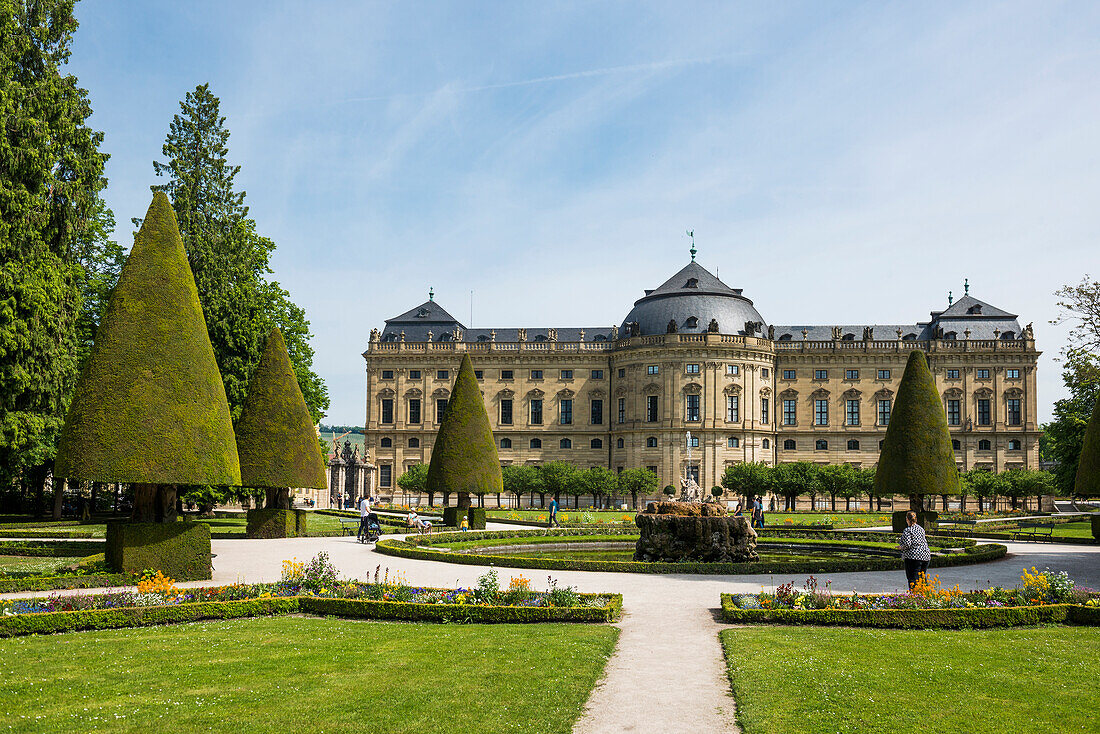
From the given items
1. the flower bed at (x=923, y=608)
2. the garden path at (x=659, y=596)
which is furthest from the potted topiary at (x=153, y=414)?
the flower bed at (x=923, y=608)

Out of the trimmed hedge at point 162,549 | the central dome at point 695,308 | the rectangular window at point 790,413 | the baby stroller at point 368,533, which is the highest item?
the central dome at point 695,308

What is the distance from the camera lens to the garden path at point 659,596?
7805 mm

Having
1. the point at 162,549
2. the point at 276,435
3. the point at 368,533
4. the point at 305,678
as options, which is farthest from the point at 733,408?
the point at 305,678

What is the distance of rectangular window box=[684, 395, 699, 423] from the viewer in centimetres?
6625

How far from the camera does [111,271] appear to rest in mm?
40938

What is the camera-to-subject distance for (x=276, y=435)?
1058 inches

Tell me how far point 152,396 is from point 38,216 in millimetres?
15135

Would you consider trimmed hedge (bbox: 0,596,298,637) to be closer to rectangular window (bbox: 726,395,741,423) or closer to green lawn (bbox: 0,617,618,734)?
green lawn (bbox: 0,617,618,734)

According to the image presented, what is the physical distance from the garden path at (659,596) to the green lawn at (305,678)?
1.35 ft

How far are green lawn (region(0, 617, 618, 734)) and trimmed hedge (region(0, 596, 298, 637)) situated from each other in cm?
35

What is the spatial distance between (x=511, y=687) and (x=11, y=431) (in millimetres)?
23448

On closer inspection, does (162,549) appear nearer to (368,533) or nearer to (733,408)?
(368,533)

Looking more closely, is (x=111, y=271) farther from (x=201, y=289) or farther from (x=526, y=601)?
(x=526, y=601)

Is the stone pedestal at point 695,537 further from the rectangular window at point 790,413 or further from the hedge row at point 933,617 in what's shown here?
the rectangular window at point 790,413
